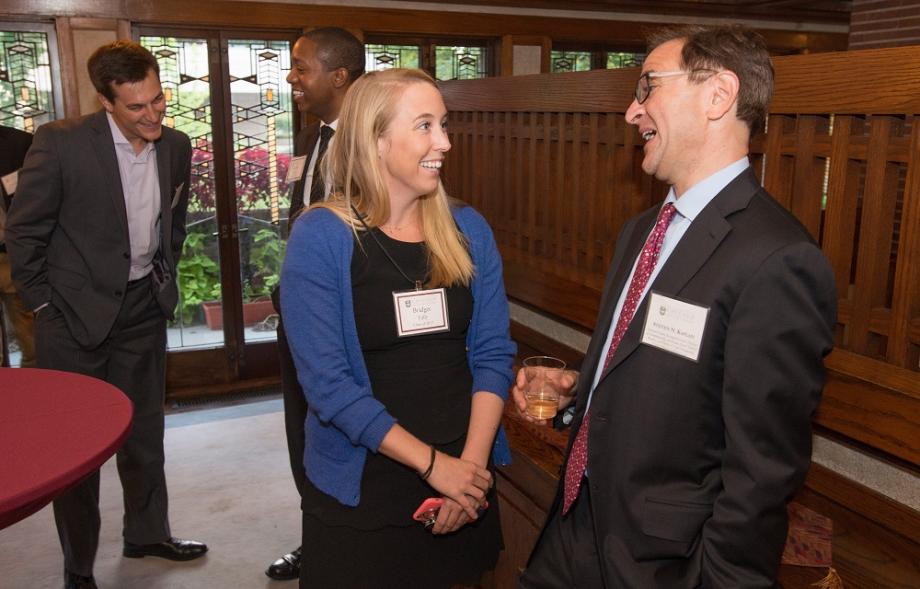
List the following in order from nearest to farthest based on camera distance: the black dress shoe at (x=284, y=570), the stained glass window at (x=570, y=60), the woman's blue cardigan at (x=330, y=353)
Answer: the woman's blue cardigan at (x=330, y=353) → the black dress shoe at (x=284, y=570) → the stained glass window at (x=570, y=60)

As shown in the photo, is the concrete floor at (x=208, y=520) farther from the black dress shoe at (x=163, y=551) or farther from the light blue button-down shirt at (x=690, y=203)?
the light blue button-down shirt at (x=690, y=203)

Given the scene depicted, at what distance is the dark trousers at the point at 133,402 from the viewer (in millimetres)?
2709

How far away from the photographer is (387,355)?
163 cm

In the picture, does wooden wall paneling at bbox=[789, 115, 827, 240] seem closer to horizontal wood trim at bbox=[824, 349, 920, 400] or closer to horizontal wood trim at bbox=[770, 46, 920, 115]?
horizontal wood trim at bbox=[770, 46, 920, 115]

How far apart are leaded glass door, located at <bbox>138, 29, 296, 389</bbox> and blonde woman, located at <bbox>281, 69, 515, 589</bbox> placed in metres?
3.70

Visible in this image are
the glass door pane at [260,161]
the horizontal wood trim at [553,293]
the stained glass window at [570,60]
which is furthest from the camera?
the stained glass window at [570,60]

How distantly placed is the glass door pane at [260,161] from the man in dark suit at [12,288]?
1.27 m

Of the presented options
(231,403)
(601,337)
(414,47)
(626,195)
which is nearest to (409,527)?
(601,337)

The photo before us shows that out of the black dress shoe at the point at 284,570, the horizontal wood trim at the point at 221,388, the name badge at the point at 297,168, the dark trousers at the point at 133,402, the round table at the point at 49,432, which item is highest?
the name badge at the point at 297,168

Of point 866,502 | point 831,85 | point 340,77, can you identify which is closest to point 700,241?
point 831,85

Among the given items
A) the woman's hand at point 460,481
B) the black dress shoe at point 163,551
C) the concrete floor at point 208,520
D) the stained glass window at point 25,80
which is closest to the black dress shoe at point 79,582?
the concrete floor at point 208,520

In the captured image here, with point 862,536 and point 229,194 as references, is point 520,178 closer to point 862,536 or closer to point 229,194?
point 862,536

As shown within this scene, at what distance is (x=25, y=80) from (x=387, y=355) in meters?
4.07

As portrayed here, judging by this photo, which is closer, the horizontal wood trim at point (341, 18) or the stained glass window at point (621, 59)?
the horizontal wood trim at point (341, 18)
